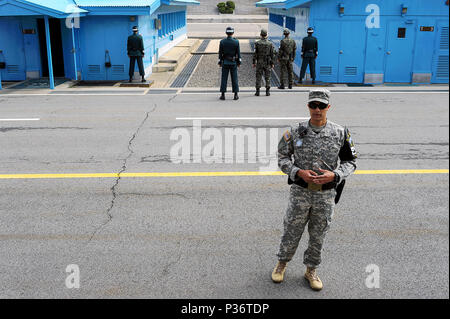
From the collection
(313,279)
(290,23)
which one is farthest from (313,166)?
(290,23)

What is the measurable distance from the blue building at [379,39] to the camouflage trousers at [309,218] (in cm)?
1285

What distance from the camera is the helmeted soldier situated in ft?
50.0

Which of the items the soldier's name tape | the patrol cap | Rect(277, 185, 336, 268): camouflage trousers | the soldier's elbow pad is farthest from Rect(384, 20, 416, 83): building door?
Rect(277, 185, 336, 268): camouflage trousers

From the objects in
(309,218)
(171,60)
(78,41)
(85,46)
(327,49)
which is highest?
(78,41)

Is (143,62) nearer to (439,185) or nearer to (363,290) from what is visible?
(439,185)

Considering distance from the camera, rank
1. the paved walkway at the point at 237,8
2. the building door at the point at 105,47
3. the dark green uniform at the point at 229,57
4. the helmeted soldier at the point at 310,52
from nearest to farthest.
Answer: the dark green uniform at the point at 229,57
the helmeted soldier at the point at 310,52
the building door at the point at 105,47
the paved walkway at the point at 237,8

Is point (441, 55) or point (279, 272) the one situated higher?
point (441, 55)

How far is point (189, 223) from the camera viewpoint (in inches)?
219

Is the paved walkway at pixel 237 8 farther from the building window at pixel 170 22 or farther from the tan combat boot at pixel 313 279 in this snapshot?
the tan combat boot at pixel 313 279

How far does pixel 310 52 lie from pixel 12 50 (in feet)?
35.7

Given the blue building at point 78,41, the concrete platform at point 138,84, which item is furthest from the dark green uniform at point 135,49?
the blue building at point 78,41

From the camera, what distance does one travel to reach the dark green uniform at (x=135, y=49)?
15.6 m

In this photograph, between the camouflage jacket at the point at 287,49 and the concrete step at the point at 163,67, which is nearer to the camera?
the camouflage jacket at the point at 287,49

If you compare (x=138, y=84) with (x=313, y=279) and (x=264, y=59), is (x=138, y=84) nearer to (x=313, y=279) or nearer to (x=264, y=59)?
(x=264, y=59)
